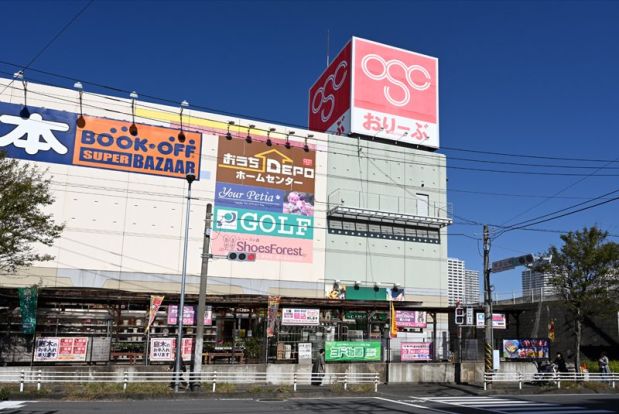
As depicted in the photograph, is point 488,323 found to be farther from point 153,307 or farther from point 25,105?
point 25,105

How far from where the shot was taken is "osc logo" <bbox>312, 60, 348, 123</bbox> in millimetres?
44688

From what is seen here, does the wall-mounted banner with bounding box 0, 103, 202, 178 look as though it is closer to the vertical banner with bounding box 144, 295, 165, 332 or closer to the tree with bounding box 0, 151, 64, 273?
the vertical banner with bounding box 144, 295, 165, 332

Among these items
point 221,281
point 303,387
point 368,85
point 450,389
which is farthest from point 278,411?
point 368,85

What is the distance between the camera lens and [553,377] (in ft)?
85.6

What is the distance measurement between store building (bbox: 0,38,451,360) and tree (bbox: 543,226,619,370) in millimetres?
7052

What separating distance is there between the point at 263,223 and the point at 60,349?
17.8 meters

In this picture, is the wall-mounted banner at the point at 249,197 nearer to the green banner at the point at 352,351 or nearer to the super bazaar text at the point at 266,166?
the super bazaar text at the point at 266,166

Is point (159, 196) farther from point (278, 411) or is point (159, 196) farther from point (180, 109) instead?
point (278, 411)

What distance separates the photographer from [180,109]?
3753cm

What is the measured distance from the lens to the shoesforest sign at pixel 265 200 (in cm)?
3747

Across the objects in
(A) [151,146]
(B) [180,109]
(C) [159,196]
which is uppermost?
(B) [180,109]

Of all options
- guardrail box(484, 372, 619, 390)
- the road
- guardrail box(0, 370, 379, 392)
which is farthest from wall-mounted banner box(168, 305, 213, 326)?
guardrail box(484, 372, 619, 390)

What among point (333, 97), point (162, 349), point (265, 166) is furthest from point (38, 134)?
point (333, 97)

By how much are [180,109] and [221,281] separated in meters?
11.8
